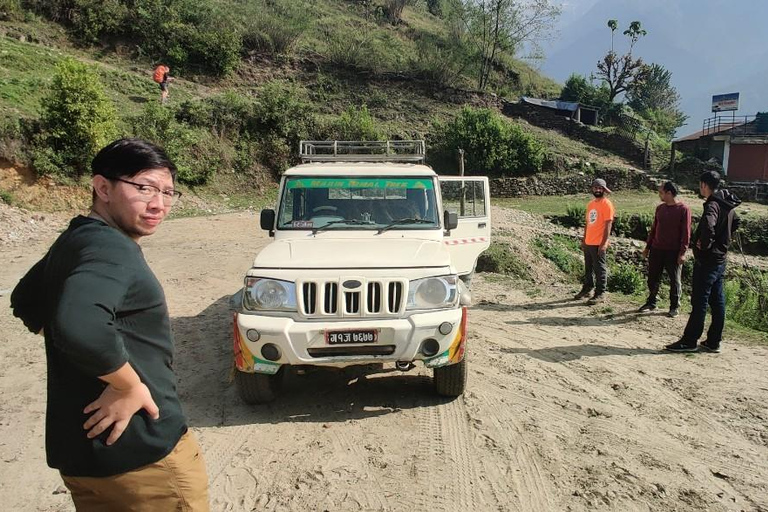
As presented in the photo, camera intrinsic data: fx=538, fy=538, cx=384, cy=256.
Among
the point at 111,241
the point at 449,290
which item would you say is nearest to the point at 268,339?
the point at 449,290

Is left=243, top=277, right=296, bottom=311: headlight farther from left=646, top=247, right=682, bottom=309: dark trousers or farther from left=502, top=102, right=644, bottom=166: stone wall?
left=502, top=102, right=644, bottom=166: stone wall

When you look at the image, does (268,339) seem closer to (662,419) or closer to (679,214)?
(662,419)

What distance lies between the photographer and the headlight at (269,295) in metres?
3.99

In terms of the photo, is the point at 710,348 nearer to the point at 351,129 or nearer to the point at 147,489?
the point at 147,489

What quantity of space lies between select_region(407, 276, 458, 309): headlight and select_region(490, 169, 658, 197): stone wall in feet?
76.5

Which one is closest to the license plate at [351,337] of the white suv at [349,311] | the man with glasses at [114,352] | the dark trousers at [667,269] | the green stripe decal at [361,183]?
the white suv at [349,311]

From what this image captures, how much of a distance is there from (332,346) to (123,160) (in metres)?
2.42

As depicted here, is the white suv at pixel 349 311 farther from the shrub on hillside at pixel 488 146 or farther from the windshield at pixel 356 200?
the shrub on hillside at pixel 488 146

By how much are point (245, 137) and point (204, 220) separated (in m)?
7.94

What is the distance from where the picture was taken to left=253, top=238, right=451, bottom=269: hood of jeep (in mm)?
4090

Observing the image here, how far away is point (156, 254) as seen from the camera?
A: 11.2 m

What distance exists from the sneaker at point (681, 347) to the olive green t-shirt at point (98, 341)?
5654 mm

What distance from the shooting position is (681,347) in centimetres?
594

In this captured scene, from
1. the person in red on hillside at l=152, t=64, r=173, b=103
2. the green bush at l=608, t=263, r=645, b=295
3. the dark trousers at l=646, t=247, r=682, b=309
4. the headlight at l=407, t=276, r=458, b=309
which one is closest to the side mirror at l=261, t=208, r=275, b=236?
the headlight at l=407, t=276, r=458, b=309
